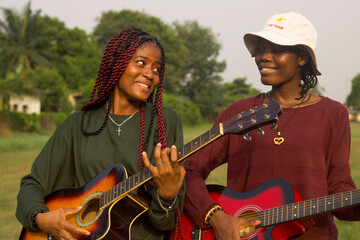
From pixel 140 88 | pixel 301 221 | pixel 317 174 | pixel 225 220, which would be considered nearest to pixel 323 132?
pixel 317 174

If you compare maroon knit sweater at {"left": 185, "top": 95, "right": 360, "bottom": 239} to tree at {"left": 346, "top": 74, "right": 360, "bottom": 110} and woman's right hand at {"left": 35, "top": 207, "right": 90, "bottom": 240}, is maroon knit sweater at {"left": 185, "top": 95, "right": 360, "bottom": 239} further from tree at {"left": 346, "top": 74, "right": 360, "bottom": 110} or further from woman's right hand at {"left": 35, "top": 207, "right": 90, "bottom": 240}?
tree at {"left": 346, "top": 74, "right": 360, "bottom": 110}

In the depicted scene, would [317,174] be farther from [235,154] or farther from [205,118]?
[205,118]

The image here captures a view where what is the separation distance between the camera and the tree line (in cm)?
4350

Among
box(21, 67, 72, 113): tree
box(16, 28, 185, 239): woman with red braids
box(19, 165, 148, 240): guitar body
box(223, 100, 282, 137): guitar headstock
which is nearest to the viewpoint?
box(223, 100, 282, 137): guitar headstock

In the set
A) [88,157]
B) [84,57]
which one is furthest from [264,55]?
[84,57]

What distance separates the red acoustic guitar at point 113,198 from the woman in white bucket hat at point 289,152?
54 centimetres

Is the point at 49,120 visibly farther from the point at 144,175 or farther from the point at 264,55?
the point at 144,175

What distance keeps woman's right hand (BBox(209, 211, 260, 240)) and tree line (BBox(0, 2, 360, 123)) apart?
37.6m

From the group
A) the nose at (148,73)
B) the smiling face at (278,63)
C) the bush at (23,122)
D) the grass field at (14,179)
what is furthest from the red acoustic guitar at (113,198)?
the bush at (23,122)

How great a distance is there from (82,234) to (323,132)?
180 centimetres

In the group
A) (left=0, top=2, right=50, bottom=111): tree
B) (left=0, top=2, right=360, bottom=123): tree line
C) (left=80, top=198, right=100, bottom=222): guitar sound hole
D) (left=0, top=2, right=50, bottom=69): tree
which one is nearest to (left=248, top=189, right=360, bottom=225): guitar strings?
(left=80, top=198, right=100, bottom=222): guitar sound hole

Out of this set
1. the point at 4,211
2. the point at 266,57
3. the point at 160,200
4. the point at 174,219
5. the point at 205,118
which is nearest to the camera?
→ the point at 160,200

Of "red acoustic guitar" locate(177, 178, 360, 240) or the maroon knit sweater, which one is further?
the maroon knit sweater

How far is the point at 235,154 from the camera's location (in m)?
3.08
